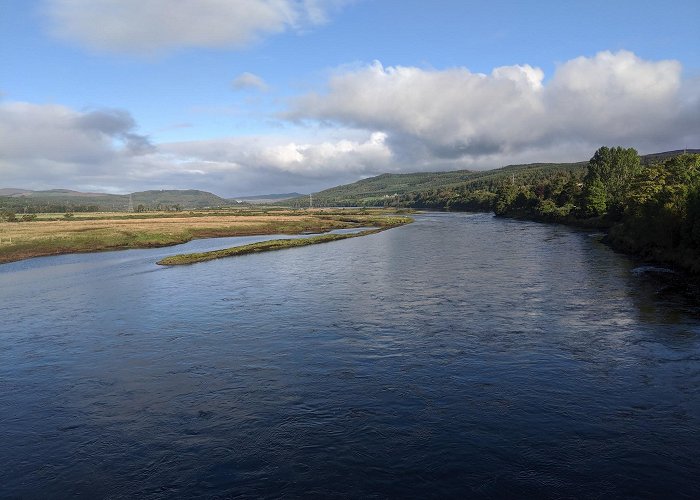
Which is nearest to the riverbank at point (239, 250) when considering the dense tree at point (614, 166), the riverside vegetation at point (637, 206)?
the riverside vegetation at point (637, 206)

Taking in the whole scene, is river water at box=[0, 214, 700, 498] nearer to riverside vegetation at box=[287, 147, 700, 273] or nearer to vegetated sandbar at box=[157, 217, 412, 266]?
riverside vegetation at box=[287, 147, 700, 273]

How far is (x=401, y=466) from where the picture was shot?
1625 cm

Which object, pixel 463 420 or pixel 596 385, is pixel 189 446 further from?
Result: pixel 596 385

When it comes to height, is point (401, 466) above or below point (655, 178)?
below

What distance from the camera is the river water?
51.8 feet

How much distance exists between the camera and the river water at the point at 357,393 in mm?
15797

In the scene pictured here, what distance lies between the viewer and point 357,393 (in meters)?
22.0

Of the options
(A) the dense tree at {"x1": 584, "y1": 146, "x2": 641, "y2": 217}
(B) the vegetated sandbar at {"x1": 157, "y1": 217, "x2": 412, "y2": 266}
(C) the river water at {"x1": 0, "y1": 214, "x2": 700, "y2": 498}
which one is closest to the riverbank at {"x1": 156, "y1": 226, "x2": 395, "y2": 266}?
(B) the vegetated sandbar at {"x1": 157, "y1": 217, "x2": 412, "y2": 266}

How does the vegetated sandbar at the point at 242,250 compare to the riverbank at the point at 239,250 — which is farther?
the vegetated sandbar at the point at 242,250

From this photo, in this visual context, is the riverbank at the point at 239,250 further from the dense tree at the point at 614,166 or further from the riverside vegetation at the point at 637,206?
the dense tree at the point at 614,166

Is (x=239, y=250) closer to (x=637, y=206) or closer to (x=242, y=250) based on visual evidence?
(x=242, y=250)

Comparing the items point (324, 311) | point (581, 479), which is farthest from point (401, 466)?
point (324, 311)

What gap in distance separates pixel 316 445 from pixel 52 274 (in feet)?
193

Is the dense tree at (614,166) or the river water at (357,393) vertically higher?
the dense tree at (614,166)
